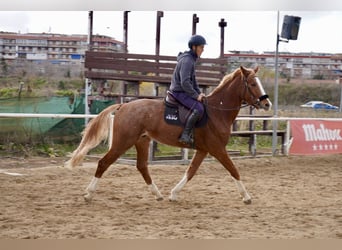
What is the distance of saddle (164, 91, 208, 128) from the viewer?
5465 millimetres

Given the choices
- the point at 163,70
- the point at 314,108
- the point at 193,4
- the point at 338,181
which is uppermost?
the point at 193,4

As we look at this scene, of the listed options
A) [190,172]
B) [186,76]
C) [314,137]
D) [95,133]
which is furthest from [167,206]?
[314,137]

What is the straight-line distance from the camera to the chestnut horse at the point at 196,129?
553cm

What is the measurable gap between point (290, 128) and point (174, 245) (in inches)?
268

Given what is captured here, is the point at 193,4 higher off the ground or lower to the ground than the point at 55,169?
higher

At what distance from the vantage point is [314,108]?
1270cm

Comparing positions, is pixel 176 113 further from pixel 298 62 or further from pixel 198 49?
pixel 298 62

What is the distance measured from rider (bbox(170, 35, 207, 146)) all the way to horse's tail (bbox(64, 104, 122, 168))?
80cm

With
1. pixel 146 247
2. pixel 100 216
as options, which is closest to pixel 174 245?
pixel 146 247

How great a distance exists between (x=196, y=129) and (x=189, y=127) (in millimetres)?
135

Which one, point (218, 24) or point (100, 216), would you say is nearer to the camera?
point (100, 216)

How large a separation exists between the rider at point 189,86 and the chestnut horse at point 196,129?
146mm

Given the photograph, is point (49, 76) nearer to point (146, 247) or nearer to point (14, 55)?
point (14, 55)

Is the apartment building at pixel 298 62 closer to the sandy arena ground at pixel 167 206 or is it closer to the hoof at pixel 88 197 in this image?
the sandy arena ground at pixel 167 206
